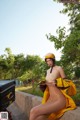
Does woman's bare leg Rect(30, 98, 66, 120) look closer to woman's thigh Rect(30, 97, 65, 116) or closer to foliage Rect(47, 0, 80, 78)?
woman's thigh Rect(30, 97, 65, 116)

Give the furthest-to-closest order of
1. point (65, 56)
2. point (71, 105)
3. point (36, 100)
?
point (65, 56), point (36, 100), point (71, 105)

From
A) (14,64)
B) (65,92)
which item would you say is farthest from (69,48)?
(14,64)

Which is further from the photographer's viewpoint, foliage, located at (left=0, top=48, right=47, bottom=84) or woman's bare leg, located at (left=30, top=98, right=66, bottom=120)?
foliage, located at (left=0, top=48, right=47, bottom=84)

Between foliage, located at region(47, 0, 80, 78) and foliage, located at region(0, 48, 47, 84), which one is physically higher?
foliage, located at region(0, 48, 47, 84)

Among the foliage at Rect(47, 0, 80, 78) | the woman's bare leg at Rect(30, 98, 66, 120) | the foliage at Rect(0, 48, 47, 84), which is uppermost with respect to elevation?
the foliage at Rect(0, 48, 47, 84)

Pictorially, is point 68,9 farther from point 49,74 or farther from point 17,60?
point 17,60

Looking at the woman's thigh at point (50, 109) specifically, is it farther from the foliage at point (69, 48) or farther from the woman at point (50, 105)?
the foliage at point (69, 48)

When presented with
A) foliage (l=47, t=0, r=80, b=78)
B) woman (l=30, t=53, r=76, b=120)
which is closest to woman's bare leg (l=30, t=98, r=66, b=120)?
woman (l=30, t=53, r=76, b=120)

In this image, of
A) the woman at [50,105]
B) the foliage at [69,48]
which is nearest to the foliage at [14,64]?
the foliage at [69,48]

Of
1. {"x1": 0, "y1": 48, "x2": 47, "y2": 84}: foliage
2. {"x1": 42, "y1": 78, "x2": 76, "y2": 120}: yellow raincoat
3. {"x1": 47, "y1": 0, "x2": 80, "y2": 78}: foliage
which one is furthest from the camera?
{"x1": 0, "y1": 48, "x2": 47, "y2": 84}: foliage

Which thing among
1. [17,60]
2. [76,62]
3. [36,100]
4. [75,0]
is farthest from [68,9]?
[17,60]

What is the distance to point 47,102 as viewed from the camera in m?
4.70

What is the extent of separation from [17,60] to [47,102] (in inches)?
2463

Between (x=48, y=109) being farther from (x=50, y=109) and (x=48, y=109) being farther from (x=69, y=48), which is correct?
(x=69, y=48)
